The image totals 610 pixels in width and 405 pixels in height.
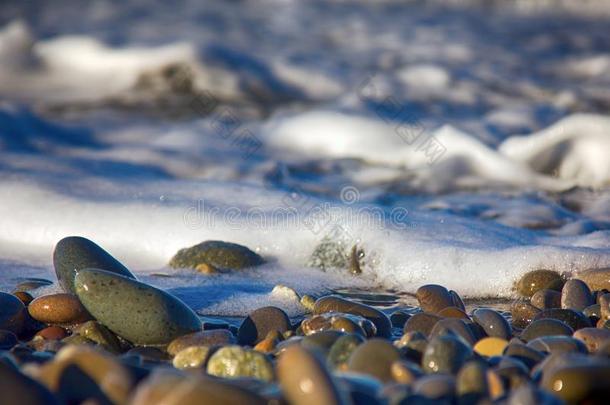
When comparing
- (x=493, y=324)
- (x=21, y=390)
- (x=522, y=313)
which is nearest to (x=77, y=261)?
(x=21, y=390)

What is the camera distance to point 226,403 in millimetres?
1620

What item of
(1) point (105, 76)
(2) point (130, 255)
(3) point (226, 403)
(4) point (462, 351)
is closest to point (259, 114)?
(1) point (105, 76)

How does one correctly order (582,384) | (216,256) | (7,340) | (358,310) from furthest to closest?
1. (216,256)
2. (358,310)
3. (7,340)
4. (582,384)

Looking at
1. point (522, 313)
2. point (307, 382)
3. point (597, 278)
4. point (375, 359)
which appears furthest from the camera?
point (597, 278)

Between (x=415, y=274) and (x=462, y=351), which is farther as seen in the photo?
(x=415, y=274)

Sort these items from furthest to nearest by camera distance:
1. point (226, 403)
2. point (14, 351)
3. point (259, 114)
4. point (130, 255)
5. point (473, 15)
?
1. point (473, 15)
2. point (259, 114)
3. point (130, 255)
4. point (14, 351)
5. point (226, 403)

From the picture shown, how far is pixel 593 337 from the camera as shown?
2496mm

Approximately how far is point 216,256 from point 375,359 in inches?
65.3

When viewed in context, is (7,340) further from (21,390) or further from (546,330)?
(546,330)

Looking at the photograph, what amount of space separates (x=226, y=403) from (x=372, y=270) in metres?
2.15

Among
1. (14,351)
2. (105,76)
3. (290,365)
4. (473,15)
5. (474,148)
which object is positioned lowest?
(14,351)

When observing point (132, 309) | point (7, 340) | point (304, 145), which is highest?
point (304, 145)

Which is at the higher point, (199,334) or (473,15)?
(473,15)

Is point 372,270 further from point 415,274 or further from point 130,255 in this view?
point 130,255
